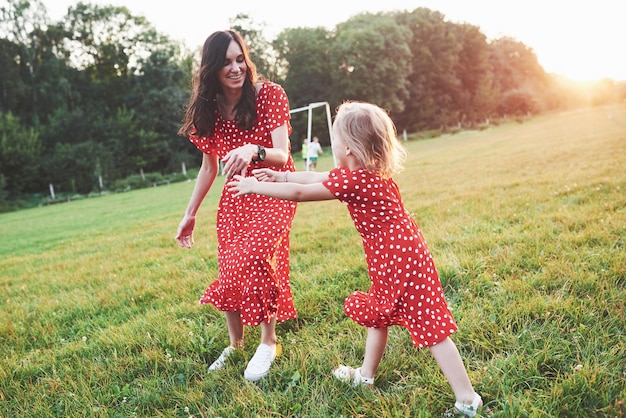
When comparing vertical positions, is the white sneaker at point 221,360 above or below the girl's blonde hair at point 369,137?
below

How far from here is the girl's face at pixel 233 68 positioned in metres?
2.97

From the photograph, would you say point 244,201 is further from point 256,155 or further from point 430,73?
point 430,73

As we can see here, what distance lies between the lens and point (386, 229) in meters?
2.24

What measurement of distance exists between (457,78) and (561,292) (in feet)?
209

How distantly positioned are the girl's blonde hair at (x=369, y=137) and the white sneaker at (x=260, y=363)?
1412mm

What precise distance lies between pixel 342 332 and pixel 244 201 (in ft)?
3.75

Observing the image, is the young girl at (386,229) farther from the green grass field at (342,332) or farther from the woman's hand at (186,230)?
the woman's hand at (186,230)

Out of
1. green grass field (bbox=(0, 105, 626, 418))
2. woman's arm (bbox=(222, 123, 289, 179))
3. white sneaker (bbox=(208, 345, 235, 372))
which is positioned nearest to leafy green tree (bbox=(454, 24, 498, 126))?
green grass field (bbox=(0, 105, 626, 418))

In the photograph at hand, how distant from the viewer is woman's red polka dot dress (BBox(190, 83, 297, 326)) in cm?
273

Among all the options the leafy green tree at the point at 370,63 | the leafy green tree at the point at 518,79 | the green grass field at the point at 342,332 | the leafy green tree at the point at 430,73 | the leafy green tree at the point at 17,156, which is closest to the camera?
the green grass field at the point at 342,332

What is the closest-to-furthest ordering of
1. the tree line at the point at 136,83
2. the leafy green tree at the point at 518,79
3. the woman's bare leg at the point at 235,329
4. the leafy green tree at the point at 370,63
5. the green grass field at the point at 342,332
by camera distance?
the green grass field at the point at 342,332 → the woman's bare leg at the point at 235,329 → the tree line at the point at 136,83 → the leafy green tree at the point at 370,63 → the leafy green tree at the point at 518,79

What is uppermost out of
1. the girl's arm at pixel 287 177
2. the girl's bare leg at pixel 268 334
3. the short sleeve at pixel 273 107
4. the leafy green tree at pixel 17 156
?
the leafy green tree at pixel 17 156

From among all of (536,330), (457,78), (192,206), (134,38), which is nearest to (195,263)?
(192,206)

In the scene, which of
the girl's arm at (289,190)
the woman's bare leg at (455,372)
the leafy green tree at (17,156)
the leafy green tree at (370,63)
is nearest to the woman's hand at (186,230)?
the girl's arm at (289,190)
